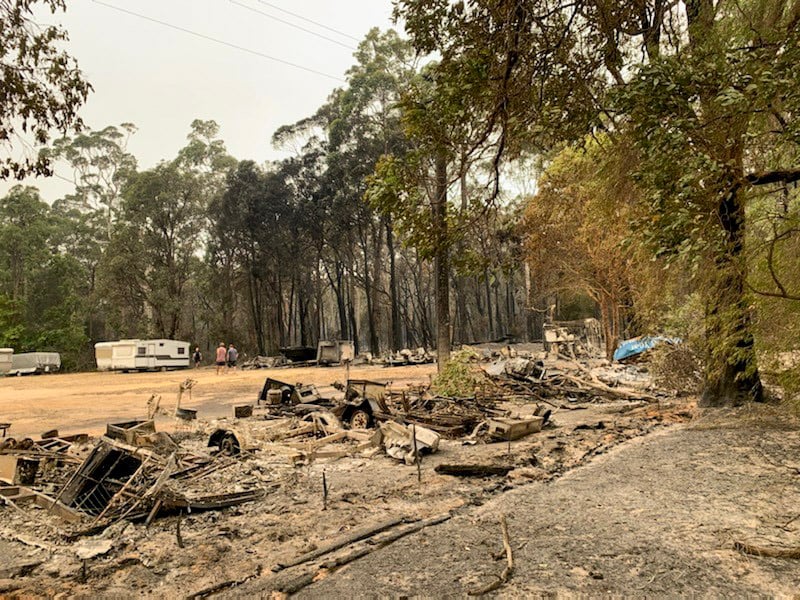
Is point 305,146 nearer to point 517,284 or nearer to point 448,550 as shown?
point 517,284

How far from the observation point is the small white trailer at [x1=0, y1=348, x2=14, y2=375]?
129 ft

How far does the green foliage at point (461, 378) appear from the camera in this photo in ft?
48.7

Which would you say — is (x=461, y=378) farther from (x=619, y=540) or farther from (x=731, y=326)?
(x=619, y=540)

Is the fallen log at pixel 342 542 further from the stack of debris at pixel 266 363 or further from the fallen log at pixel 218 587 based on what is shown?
the stack of debris at pixel 266 363

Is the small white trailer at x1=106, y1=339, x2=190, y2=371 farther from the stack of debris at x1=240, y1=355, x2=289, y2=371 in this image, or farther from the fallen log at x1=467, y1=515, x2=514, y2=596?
the fallen log at x1=467, y1=515, x2=514, y2=596

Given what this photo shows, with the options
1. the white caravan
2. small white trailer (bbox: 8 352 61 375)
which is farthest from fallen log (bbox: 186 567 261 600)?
small white trailer (bbox: 8 352 61 375)

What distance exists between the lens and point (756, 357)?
8359mm

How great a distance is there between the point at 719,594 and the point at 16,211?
62553 millimetres

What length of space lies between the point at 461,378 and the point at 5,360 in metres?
39.3

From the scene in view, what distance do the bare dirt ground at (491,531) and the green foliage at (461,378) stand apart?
636cm

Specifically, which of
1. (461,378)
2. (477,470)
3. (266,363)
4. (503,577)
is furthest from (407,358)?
(503,577)

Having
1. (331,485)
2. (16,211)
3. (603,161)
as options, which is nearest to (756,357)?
(603,161)

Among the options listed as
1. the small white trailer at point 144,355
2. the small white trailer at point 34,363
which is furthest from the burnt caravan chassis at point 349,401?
the small white trailer at point 34,363

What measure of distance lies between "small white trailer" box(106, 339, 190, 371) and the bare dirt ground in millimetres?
35059
